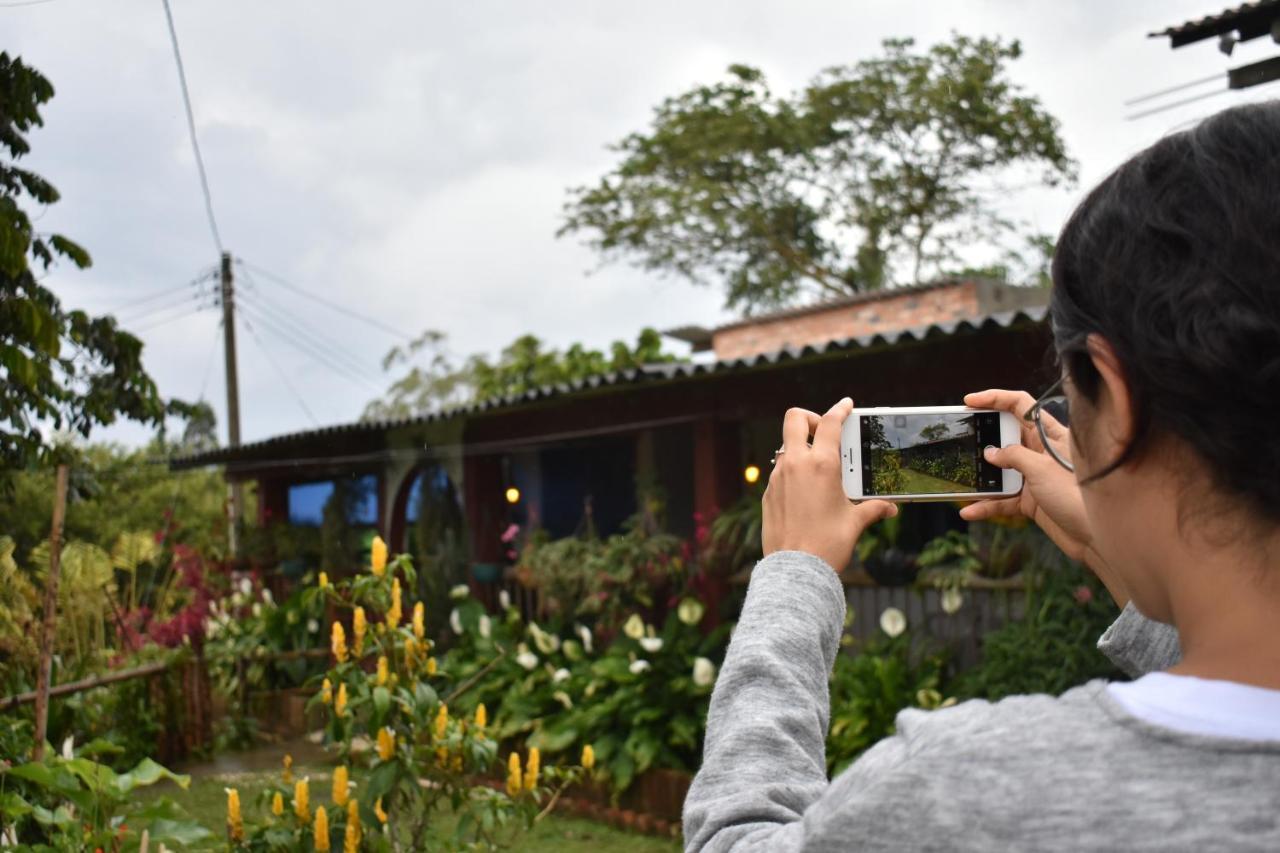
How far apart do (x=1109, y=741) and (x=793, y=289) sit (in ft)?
57.8

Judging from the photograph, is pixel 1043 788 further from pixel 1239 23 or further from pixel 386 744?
pixel 1239 23

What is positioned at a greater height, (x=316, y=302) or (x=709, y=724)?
(x=316, y=302)

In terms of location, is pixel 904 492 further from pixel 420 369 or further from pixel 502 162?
pixel 420 369

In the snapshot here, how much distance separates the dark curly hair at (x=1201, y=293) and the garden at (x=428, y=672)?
2182 millimetres

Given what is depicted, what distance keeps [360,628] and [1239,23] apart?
4222 millimetres

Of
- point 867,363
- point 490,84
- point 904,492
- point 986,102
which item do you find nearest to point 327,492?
point 867,363

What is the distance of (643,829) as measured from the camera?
535 centimetres

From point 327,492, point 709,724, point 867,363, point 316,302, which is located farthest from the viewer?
point 327,492

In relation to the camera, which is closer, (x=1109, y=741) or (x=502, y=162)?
(x=1109, y=741)

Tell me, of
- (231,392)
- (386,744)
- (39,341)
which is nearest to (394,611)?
(386,744)

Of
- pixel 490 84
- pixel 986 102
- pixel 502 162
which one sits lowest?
pixel 490 84

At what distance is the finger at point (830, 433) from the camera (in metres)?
0.81

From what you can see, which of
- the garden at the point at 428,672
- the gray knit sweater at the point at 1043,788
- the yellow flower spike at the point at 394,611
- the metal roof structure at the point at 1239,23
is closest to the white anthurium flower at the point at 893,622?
the garden at the point at 428,672

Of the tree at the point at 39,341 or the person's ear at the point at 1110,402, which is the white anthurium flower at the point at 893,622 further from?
the person's ear at the point at 1110,402
